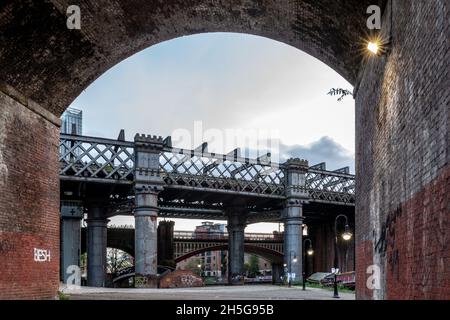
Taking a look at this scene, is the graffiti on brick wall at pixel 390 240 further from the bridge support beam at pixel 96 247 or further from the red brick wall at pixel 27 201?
the bridge support beam at pixel 96 247

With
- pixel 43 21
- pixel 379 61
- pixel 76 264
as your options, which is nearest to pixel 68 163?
pixel 76 264

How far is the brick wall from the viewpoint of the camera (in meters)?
6.55

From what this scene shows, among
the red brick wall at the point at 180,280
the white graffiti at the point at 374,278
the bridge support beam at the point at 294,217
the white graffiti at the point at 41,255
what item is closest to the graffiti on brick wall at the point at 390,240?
the white graffiti at the point at 374,278

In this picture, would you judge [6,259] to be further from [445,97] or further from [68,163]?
[68,163]

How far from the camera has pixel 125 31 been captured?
1456 centimetres

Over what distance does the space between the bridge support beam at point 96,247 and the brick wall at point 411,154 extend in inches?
1426

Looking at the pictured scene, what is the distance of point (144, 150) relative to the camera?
139 feet

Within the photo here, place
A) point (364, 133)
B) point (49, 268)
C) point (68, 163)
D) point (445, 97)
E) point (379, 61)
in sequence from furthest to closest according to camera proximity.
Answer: point (68, 163)
point (49, 268)
point (364, 133)
point (379, 61)
point (445, 97)

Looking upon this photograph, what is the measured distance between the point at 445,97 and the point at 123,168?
1490 inches

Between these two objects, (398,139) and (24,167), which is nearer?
(398,139)

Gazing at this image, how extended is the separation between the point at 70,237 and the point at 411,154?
126ft

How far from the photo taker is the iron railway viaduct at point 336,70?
714 centimetres

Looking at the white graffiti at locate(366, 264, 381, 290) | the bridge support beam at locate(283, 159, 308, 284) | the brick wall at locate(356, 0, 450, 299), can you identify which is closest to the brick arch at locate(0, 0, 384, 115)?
the brick wall at locate(356, 0, 450, 299)

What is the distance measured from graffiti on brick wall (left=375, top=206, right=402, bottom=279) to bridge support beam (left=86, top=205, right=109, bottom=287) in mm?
37752
